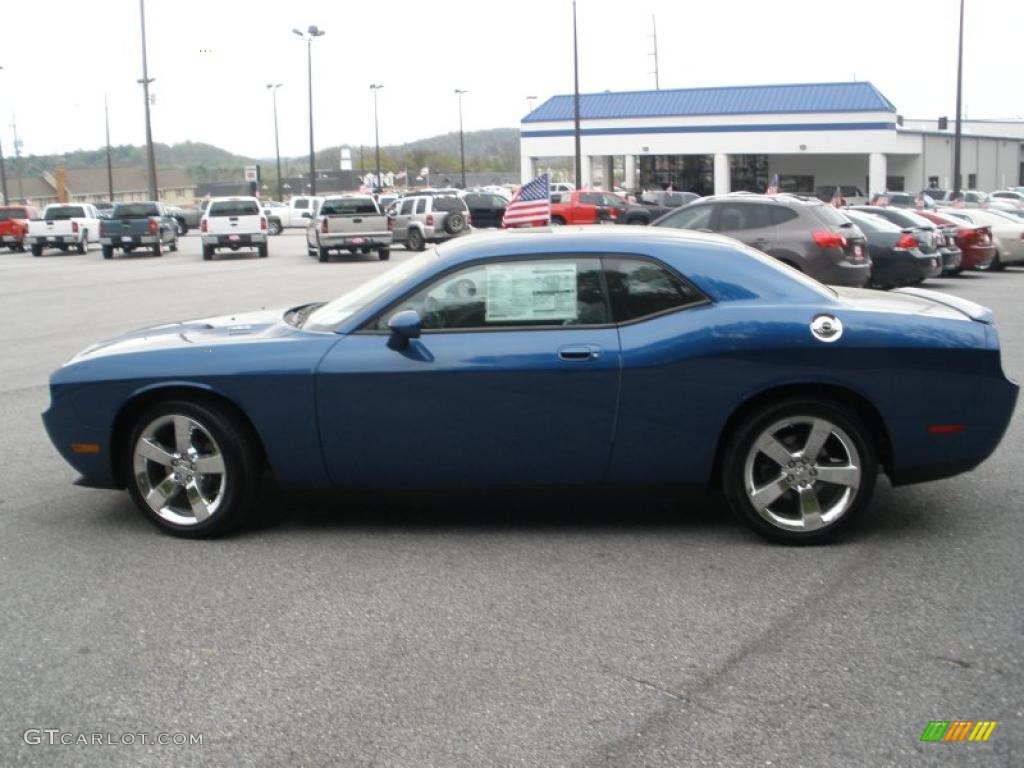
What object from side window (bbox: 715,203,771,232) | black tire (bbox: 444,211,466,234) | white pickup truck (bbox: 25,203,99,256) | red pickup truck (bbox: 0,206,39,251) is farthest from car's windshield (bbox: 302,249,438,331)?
red pickup truck (bbox: 0,206,39,251)

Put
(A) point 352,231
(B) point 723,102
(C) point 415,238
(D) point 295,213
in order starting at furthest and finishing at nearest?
(B) point 723,102, (D) point 295,213, (C) point 415,238, (A) point 352,231

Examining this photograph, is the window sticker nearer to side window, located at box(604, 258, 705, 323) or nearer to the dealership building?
side window, located at box(604, 258, 705, 323)

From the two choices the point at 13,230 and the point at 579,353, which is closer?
the point at 579,353

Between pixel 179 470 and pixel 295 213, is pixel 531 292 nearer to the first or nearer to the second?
pixel 179 470

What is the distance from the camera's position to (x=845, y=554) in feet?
18.2

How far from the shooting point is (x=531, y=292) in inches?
227

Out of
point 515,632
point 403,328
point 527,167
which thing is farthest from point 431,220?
point 527,167

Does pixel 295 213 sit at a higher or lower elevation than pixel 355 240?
higher

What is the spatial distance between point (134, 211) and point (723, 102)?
3839 cm

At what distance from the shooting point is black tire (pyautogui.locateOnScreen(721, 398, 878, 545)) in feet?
18.2

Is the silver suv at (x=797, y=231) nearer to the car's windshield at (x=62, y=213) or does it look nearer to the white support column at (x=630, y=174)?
the car's windshield at (x=62, y=213)

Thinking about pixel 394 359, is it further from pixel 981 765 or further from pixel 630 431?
pixel 981 765

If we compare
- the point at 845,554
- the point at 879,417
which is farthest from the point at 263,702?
the point at 879,417

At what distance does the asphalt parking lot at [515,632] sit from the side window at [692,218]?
33.1 ft
